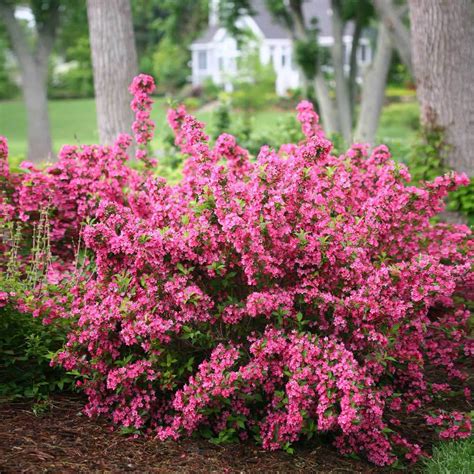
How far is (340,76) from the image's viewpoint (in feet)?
47.2

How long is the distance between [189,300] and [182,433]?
751 millimetres

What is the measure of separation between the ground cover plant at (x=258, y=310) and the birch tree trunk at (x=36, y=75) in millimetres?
15226

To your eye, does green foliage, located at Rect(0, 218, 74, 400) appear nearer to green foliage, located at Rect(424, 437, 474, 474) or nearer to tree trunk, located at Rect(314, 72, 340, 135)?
green foliage, located at Rect(424, 437, 474, 474)

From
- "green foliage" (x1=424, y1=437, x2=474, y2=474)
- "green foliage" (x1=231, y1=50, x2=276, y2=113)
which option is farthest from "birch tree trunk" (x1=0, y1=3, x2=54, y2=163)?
"green foliage" (x1=424, y1=437, x2=474, y2=474)

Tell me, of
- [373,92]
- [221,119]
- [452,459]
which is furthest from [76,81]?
[452,459]

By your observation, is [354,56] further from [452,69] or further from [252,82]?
[252,82]

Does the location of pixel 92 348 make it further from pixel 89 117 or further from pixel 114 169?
pixel 89 117

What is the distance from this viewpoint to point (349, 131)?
45.7 ft

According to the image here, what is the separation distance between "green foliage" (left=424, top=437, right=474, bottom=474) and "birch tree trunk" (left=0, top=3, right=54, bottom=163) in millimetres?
15862

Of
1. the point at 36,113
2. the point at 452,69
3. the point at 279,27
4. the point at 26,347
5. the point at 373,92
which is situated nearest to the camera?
the point at 26,347

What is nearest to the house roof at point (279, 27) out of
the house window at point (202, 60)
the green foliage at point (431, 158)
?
the house window at point (202, 60)

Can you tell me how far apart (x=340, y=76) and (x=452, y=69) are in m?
6.96

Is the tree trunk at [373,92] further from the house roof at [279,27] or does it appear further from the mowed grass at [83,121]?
the house roof at [279,27]

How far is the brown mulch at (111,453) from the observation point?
3600 millimetres
